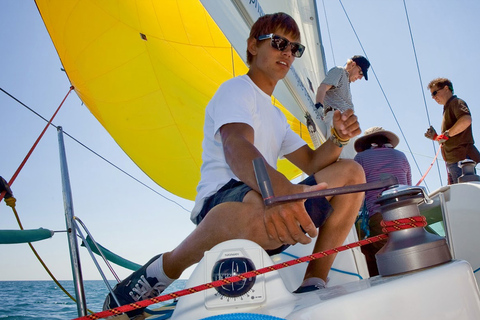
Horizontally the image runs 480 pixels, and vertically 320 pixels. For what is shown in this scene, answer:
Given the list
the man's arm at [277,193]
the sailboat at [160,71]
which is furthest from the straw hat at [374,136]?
the man's arm at [277,193]

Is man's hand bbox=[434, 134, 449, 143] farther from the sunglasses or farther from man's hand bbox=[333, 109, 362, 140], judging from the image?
man's hand bbox=[333, 109, 362, 140]

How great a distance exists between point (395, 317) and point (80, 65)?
4.54 metres

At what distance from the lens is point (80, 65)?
179 inches

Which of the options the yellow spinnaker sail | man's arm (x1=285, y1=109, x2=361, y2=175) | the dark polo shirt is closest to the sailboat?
the yellow spinnaker sail

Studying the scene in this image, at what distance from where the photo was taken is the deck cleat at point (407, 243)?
73 cm

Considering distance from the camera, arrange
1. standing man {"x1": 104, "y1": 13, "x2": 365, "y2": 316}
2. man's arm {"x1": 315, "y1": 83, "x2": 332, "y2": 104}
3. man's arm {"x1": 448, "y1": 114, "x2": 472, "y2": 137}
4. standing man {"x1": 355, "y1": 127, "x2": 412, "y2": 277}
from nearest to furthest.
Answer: standing man {"x1": 104, "y1": 13, "x2": 365, "y2": 316}, standing man {"x1": 355, "y1": 127, "x2": 412, "y2": 277}, man's arm {"x1": 315, "y1": 83, "x2": 332, "y2": 104}, man's arm {"x1": 448, "y1": 114, "x2": 472, "y2": 137}

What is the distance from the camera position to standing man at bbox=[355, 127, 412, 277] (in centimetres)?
198

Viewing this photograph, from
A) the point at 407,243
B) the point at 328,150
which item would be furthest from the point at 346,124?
the point at 407,243

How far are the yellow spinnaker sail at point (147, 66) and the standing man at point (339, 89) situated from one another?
126 cm

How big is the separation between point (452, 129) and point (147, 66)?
321 centimetres

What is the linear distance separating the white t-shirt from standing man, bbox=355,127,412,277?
0.71 meters

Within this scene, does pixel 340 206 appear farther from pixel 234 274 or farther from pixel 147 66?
pixel 147 66

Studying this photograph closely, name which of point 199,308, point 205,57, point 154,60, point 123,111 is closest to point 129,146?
point 123,111

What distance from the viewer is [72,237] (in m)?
1.61
